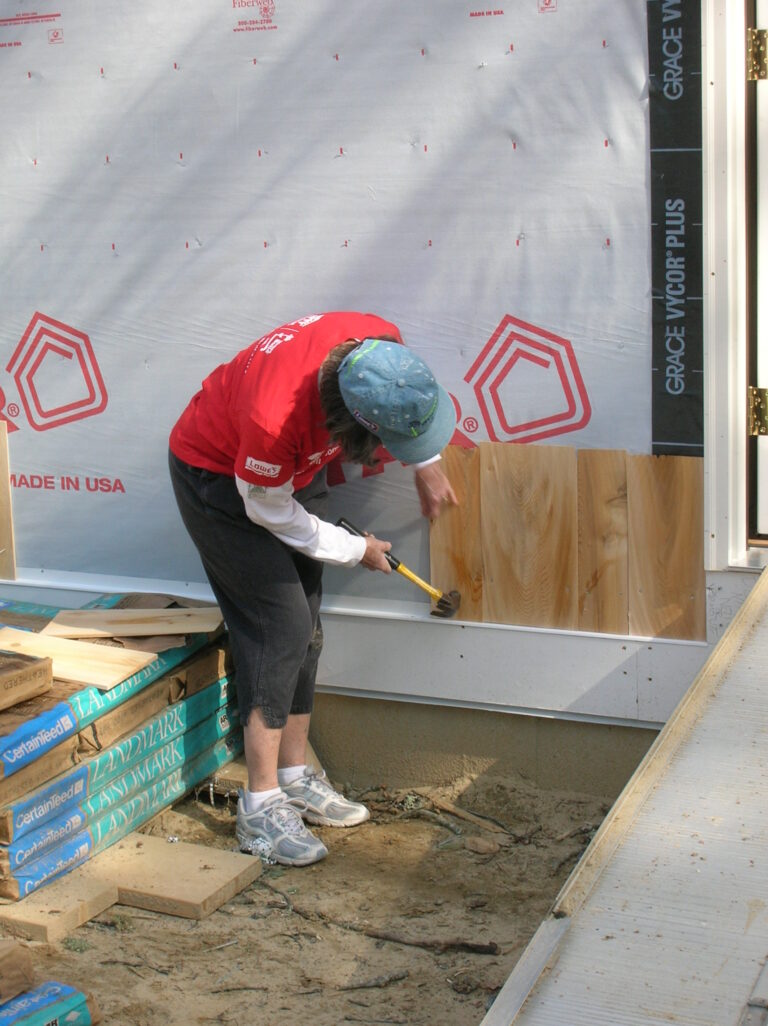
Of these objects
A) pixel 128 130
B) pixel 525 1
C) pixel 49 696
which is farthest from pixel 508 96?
pixel 49 696

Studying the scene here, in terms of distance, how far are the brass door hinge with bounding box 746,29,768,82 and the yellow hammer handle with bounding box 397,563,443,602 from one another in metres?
1.82

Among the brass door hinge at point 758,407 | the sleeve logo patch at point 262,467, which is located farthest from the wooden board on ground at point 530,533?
the sleeve logo patch at point 262,467

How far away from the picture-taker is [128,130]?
4.17 metres

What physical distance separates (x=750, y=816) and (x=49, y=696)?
217cm

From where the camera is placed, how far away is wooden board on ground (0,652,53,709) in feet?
11.4

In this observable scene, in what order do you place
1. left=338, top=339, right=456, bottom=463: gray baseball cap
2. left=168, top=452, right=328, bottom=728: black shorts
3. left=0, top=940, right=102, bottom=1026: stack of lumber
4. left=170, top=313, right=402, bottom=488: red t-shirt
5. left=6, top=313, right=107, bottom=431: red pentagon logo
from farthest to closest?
left=6, top=313, right=107, bottom=431: red pentagon logo → left=168, top=452, right=328, bottom=728: black shorts → left=170, top=313, right=402, bottom=488: red t-shirt → left=338, top=339, right=456, bottom=463: gray baseball cap → left=0, top=940, right=102, bottom=1026: stack of lumber

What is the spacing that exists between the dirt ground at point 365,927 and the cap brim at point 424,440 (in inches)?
53.3

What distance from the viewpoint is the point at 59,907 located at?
3.34 m

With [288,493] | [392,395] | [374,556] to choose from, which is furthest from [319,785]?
[392,395]

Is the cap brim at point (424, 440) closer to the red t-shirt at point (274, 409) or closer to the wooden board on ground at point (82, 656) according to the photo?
the red t-shirt at point (274, 409)

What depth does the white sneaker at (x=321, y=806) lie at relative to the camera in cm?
405

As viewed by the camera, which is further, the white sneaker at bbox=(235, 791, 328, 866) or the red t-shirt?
the white sneaker at bbox=(235, 791, 328, 866)

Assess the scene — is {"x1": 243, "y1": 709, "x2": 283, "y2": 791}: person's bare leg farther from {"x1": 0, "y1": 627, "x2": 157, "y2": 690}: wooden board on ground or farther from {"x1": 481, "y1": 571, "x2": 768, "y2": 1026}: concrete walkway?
{"x1": 481, "y1": 571, "x2": 768, "y2": 1026}: concrete walkway

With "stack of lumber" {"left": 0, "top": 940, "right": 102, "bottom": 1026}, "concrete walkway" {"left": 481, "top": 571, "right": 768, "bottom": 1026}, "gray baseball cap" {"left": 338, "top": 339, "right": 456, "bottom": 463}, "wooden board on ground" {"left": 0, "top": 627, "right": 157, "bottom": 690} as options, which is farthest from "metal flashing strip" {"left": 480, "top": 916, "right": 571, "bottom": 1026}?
"wooden board on ground" {"left": 0, "top": 627, "right": 157, "bottom": 690}
